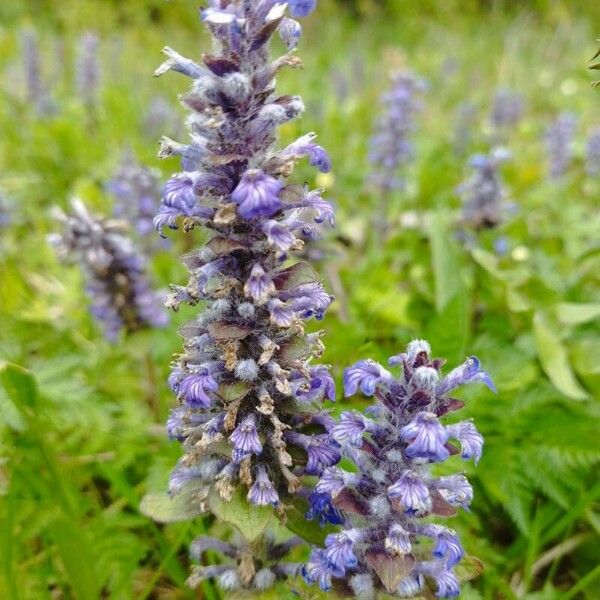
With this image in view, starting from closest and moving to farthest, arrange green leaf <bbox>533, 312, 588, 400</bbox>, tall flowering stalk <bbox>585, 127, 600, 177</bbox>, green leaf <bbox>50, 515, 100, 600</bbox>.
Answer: green leaf <bbox>50, 515, 100, 600</bbox>
green leaf <bbox>533, 312, 588, 400</bbox>
tall flowering stalk <bbox>585, 127, 600, 177</bbox>

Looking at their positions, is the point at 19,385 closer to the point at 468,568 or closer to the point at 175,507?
the point at 175,507

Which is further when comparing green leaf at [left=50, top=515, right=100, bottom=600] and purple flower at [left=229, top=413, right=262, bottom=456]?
green leaf at [left=50, top=515, right=100, bottom=600]

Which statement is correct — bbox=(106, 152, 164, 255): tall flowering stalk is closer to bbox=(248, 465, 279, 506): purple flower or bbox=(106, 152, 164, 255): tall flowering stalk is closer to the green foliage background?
the green foliage background

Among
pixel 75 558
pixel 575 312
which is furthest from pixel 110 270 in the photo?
pixel 575 312

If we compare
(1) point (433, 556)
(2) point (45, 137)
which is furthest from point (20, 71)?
(1) point (433, 556)

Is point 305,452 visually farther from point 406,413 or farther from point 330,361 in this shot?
point 330,361

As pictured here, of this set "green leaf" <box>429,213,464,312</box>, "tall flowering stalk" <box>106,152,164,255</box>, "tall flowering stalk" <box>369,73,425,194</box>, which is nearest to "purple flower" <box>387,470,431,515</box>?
"green leaf" <box>429,213,464,312</box>
